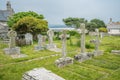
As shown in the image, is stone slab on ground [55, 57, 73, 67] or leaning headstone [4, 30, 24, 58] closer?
stone slab on ground [55, 57, 73, 67]

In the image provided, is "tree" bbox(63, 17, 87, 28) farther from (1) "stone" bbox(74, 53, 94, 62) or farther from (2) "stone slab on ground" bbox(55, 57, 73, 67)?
(2) "stone slab on ground" bbox(55, 57, 73, 67)

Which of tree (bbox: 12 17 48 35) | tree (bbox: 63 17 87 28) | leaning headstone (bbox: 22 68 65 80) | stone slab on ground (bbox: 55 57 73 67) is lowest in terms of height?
stone slab on ground (bbox: 55 57 73 67)

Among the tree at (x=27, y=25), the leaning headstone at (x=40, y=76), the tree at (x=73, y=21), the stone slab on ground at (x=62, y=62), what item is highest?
the tree at (x=73, y=21)

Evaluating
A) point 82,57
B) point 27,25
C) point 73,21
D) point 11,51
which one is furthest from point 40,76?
point 73,21

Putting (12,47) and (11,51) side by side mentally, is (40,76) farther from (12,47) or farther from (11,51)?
(12,47)

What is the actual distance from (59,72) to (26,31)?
62.6ft

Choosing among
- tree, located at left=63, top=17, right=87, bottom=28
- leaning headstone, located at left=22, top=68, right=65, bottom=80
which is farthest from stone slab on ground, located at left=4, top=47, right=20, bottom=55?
tree, located at left=63, top=17, right=87, bottom=28

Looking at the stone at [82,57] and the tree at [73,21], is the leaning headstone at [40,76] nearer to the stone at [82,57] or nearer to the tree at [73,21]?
the stone at [82,57]

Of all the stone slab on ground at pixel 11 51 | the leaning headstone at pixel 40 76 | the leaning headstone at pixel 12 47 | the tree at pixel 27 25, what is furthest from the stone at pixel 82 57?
the tree at pixel 27 25

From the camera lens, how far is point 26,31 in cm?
2916

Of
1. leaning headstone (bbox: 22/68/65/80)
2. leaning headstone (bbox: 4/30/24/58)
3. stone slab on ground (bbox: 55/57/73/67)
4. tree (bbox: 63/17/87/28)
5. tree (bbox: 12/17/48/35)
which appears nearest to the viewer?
leaning headstone (bbox: 22/68/65/80)

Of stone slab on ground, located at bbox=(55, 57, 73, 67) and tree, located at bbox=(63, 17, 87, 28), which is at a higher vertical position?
tree, located at bbox=(63, 17, 87, 28)

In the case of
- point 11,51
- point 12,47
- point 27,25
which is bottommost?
point 11,51

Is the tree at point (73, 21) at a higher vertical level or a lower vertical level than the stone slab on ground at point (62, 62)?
higher
